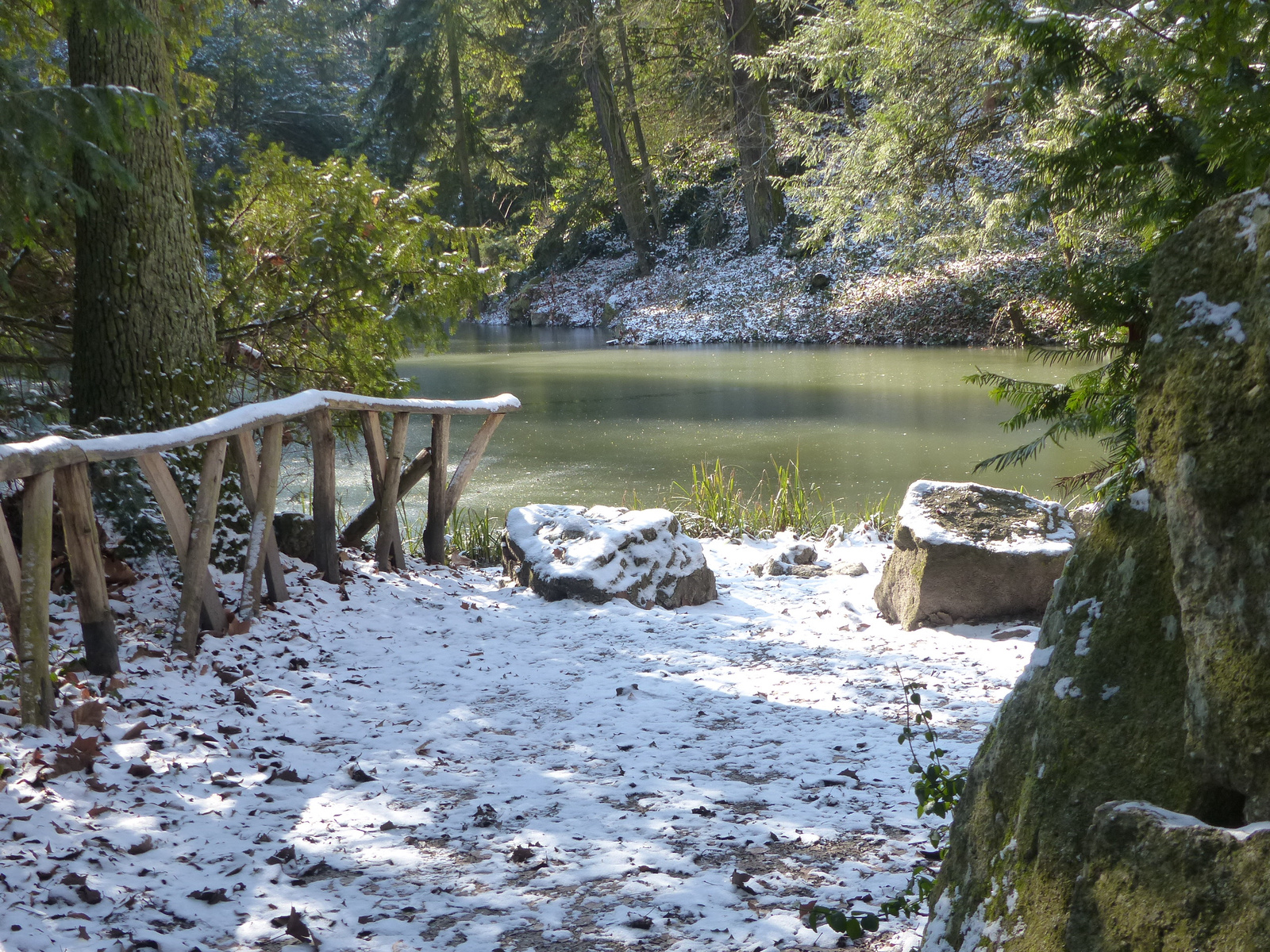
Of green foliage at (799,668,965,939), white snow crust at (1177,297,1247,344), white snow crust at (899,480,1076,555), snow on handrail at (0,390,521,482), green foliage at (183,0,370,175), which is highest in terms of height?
green foliage at (183,0,370,175)

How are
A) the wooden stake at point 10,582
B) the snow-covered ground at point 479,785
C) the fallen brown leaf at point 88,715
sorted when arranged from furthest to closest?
the fallen brown leaf at point 88,715 < the wooden stake at point 10,582 < the snow-covered ground at point 479,785

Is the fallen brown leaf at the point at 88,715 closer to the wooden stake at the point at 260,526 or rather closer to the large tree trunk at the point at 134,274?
the wooden stake at the point at 260,526

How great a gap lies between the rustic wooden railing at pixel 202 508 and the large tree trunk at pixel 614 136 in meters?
22.5

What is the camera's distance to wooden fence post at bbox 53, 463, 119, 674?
11.9 feet

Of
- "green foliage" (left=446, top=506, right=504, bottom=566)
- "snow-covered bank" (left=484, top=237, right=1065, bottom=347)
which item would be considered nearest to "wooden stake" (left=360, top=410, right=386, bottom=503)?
"green foliage" (left=446, top=506, right=504, bottom=566)

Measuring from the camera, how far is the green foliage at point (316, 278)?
24.4ft

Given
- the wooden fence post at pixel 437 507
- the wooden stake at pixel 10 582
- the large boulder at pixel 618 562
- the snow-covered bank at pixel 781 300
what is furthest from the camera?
the snow-covered bank at pixel 781 300

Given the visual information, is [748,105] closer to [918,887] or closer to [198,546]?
[198,546]

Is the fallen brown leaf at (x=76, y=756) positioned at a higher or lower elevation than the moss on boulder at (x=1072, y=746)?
lower

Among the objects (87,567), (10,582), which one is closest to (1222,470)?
(10,582)

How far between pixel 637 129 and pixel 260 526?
97.0 ft

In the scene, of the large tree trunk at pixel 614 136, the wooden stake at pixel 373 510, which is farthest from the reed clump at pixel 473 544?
the large tree trunk at pixel 614 136

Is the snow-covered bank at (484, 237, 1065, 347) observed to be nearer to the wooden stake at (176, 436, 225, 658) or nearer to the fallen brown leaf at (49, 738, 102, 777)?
the wooden stake at (176, 436, 225, 658)

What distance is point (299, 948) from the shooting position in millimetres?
2318
